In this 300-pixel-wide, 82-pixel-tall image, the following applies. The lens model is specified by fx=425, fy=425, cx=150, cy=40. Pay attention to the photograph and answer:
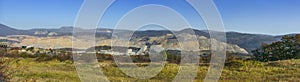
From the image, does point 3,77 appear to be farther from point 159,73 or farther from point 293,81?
point 159,73

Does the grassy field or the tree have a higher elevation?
the tree

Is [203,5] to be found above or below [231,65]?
above

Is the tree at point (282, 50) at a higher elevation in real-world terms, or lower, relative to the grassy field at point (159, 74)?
higher

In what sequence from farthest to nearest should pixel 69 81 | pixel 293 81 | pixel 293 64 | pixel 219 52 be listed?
pixel 293 64 < pixel 293 81 < pixel 69 81 < pixel 219 52

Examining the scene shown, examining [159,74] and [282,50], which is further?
[282,50]

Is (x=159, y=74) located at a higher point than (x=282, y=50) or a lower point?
lower

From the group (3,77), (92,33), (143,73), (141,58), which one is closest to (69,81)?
(143,73)

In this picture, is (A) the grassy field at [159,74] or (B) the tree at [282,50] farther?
(B) the tree at [282,50]

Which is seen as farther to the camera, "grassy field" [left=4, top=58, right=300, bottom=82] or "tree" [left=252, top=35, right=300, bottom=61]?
"tree" [left=252, top=35, right=300, bottom=61]
